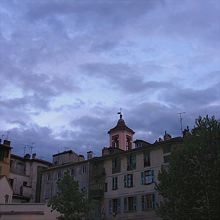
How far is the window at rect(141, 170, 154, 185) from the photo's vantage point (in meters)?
59.5

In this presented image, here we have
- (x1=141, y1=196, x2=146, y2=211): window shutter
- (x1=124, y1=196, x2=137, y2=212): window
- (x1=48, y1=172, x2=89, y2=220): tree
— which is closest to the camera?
(x1=48, y1=172, x2=89, y2=220): tree

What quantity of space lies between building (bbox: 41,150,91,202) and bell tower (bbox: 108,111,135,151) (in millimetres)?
7000

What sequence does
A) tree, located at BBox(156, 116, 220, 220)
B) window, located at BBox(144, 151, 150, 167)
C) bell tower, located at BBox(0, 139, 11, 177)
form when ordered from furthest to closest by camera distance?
bell tower, located at BBox(0, 139, 11, 177), window, located at BBox(144, 151, 150, 167), tree, located at BBox(156, 116, 220, 220)

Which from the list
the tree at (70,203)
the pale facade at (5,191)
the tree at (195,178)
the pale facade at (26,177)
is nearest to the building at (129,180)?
the pale facade at (5,191)

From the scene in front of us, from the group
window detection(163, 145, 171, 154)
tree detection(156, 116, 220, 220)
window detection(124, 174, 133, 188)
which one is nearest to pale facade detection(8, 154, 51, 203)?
window detection(124, 174, 133, 188)

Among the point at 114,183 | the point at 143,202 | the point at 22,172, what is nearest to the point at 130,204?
the point at 143,202

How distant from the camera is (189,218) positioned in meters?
35.2

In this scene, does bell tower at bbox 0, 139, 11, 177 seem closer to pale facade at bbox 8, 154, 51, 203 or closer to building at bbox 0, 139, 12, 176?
building at bbox 0, 139, 12, 176

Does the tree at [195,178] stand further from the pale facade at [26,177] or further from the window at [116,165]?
the pale facade at [26,177]

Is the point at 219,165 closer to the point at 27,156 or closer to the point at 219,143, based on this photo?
the point at 219,143

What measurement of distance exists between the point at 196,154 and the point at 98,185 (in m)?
30.9

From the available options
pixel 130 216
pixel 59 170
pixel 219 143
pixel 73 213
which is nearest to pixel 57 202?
pixel 73 213

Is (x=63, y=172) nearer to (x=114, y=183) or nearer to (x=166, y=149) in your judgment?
(x=114, y=183)

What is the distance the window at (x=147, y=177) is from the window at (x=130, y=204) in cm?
270
